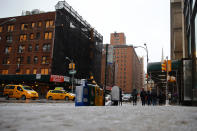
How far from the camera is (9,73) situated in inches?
1767

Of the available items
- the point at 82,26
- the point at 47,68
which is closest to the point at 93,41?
the point at 82,26

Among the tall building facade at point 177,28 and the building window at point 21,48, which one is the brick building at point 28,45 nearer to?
the building window at point 21,48

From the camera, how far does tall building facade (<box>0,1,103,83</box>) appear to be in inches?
1724

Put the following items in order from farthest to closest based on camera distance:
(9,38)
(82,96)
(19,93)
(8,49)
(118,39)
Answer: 1. (118,39)
2. (9,38)
3. (8,49)
4. (19,93)
5. (82,96)

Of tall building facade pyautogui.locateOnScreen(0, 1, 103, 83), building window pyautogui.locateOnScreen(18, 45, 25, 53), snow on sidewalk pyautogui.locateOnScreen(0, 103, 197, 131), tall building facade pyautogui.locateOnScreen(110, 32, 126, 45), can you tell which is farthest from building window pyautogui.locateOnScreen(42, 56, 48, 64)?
tall building facade pyautogui.locateOnScreen(110, 32, 126, 45)

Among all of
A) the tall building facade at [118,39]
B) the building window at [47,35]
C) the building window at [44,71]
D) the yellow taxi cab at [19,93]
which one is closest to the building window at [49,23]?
the building window at [47,35]

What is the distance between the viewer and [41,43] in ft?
147

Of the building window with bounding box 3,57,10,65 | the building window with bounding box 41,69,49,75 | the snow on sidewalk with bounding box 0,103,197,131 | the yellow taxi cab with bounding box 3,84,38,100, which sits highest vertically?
the building window with bounding box 3,57,10,65

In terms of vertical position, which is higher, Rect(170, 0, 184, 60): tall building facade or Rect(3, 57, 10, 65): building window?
Rect(170, 0, 184, 60): tall building facade

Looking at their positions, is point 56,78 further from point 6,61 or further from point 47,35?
point 6,61

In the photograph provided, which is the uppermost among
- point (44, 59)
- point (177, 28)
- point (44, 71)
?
point (177, 28)

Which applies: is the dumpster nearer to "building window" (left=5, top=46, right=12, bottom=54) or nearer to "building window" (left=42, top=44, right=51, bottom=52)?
"building window" (left=42, top=44, right=51, bottom=52)

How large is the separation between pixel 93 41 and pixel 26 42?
825 inches

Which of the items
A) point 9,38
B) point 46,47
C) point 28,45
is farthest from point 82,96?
point 9,38
